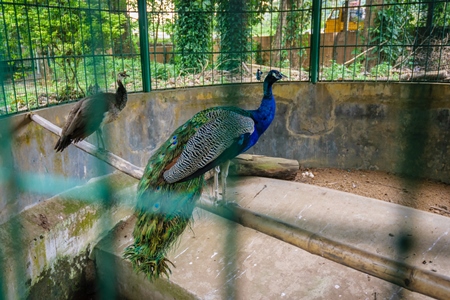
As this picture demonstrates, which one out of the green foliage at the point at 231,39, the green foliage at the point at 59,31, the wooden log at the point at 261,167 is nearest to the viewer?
the green foliage at the point at 59,31

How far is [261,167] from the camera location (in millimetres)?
4262

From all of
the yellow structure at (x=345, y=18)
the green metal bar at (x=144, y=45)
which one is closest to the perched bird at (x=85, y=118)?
the green metal bar at (x=144, y=45)

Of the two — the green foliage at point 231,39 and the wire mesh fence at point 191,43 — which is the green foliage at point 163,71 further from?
the green foliage at point 231,39

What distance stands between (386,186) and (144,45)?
121 inches

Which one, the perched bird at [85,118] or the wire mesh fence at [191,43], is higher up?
the wire mesh fence at [191,43]

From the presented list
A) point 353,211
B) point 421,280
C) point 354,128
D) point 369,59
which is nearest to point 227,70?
point 354,128

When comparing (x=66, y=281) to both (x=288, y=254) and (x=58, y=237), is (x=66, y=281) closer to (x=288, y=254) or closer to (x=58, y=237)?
(x=58, y=237)

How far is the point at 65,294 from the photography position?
3193 mm

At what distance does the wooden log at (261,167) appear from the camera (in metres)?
4.23

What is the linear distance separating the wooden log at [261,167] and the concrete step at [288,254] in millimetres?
533

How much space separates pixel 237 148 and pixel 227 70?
262 centimetres

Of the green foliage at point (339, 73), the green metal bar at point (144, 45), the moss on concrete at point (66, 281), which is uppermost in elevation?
the green metal bar at point (144, 45)

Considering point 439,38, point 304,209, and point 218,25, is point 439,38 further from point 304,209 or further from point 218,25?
point 304,209

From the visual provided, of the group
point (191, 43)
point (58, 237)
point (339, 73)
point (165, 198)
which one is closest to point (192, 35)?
point (191, 43)
